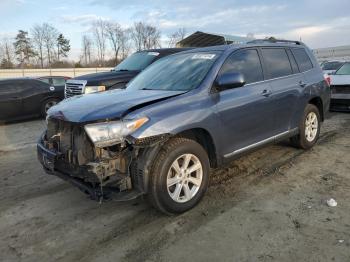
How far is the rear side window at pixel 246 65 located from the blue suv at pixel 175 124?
0.01 m

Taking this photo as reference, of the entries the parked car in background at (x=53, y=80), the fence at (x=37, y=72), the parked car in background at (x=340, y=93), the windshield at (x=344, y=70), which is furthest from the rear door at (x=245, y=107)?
the fence at (x=37, y=72)

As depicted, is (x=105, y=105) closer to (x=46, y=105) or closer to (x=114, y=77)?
(x=114, y=77)

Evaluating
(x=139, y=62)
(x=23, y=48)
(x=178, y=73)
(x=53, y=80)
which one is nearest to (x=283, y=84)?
(x=178, y=73)

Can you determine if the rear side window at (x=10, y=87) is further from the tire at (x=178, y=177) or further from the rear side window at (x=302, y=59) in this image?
the tire at (x=178, y=177)

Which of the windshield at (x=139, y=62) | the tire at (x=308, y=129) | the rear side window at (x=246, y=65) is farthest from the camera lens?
the windshield at (x=139, y=62)

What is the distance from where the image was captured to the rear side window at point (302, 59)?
20.3 feet

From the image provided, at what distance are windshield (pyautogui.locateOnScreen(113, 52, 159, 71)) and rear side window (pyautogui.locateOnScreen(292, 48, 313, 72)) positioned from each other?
14.1 ft

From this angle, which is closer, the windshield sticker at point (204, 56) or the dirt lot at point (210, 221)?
the dirt lot at point (210, 221)

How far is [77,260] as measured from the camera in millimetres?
3354

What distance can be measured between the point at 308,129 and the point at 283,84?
1281 mm

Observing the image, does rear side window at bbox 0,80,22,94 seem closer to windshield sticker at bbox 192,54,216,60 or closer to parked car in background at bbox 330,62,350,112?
windshield sticker at bbox 192,54,216,60

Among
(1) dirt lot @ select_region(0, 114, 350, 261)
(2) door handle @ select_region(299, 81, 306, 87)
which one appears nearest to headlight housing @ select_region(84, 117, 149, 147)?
(1) dirt lot @ select_region(0, 114, 350, 261)

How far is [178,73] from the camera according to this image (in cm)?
495

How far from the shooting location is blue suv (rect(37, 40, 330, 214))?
3768 mm
